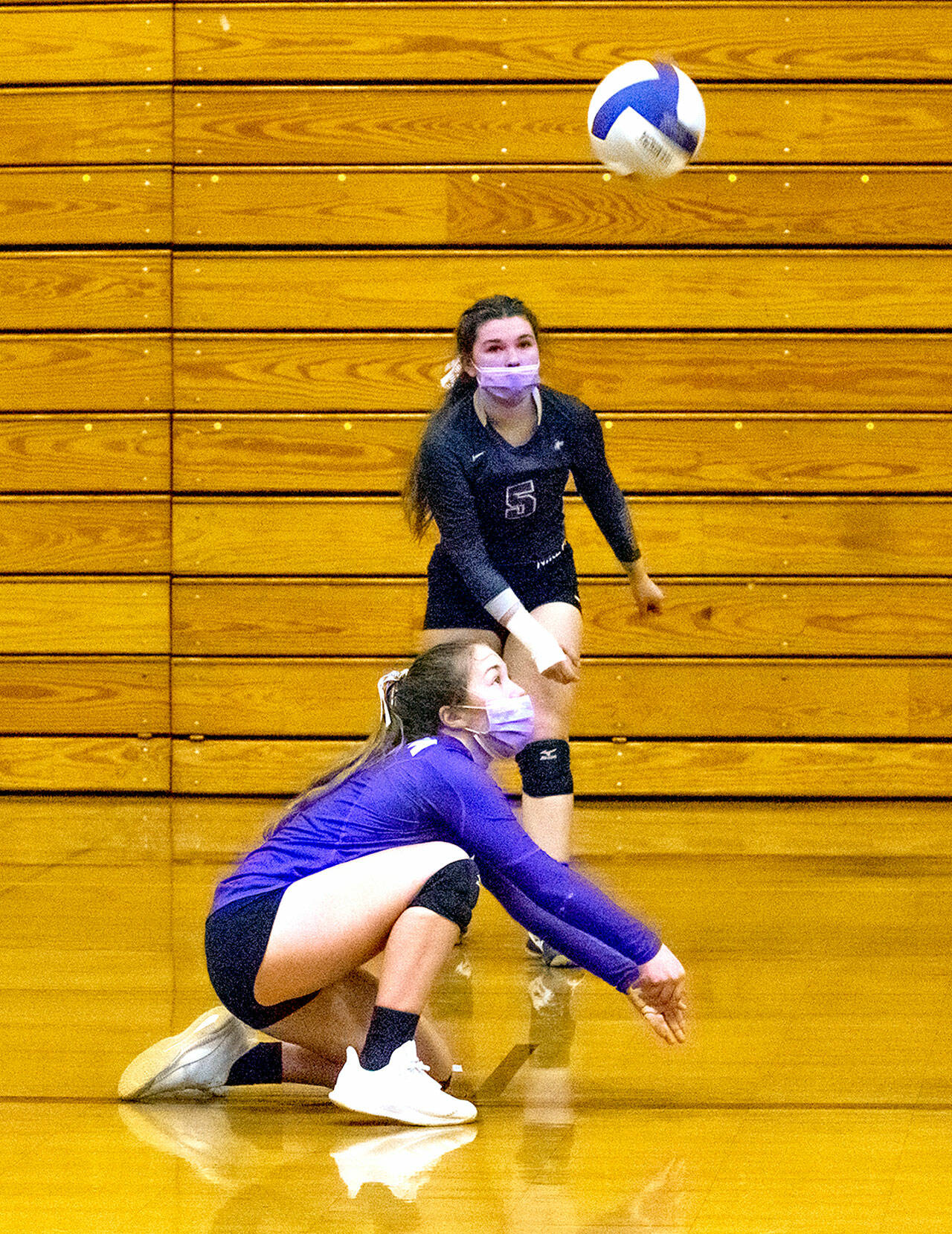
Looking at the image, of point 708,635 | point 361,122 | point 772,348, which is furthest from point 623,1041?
point 361,122

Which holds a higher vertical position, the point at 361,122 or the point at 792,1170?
the point at 361,122

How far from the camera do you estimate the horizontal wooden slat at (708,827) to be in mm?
4930

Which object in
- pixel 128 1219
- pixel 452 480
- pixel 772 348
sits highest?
pixel 772 348

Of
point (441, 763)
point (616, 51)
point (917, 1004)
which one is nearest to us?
point (441, 763)

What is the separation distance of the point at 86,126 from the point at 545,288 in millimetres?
1489

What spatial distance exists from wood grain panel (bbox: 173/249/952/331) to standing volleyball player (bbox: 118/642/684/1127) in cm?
292

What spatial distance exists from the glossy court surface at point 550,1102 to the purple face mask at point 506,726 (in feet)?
1.70

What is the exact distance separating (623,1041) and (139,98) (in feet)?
11.8

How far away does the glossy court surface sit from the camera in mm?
2178

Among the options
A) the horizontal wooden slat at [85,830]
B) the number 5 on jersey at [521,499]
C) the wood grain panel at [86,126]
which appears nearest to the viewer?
the number 5 on jersey at [521,499]

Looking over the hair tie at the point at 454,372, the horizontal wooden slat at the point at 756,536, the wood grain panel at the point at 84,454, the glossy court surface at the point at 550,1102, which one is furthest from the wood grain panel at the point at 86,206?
the glossy court surface at the point at 550,1102

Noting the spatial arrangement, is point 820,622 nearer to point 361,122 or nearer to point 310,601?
point 310,601

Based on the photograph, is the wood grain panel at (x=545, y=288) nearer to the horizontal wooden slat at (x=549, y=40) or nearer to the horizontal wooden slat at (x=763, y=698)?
the horizontal wooden slat at (x=549, y=40)

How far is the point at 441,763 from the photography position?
2.58 metres
